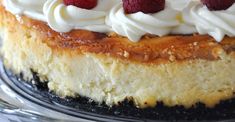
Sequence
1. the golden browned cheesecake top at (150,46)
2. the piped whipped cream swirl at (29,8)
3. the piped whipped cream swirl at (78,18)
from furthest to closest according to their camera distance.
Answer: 1. the piped whipped cream swirl at (29,8)
2. the piped whipped cream swirl at (78,18)
3. the golden browned cheesecake top at (150,46)

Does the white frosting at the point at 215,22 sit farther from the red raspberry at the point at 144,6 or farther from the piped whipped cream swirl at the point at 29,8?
the piped whipped cream swirl at the point at 29,8

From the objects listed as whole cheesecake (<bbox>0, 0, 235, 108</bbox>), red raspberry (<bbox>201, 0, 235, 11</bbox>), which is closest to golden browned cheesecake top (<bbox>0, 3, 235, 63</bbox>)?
whole cheesecake (<bbox>0, 0, 235, 108</bbox>)

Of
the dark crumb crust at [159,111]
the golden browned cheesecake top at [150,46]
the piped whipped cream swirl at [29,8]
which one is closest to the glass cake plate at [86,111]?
the dark crumb crust at [159,111]

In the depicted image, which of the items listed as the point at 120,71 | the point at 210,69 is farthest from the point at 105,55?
the point at 210,69

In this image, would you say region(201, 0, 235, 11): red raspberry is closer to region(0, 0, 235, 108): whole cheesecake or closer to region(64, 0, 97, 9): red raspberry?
region(0, 0, 235, 108): whole cheesecake

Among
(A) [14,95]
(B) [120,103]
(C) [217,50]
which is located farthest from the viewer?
(A) [14,95]

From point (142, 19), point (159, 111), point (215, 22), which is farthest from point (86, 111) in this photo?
point (215, 22)

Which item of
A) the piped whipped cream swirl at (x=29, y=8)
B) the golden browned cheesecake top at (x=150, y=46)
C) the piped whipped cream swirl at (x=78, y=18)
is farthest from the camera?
the piped whipped cream swirl at (x=29, y=8)

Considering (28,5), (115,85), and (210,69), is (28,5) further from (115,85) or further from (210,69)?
(210,69)
